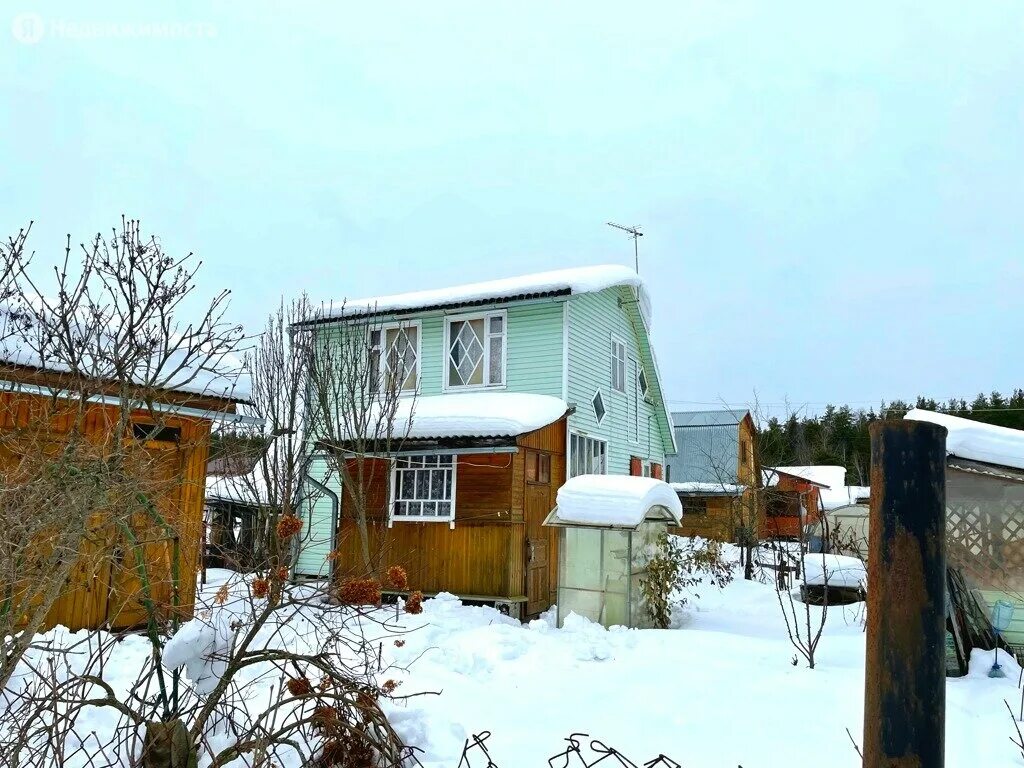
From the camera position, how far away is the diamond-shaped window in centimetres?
1738

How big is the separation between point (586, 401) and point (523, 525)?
4184 millimetres

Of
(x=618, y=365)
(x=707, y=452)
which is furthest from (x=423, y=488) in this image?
(x=707, y=452)

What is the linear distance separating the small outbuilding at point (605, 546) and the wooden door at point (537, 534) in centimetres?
217

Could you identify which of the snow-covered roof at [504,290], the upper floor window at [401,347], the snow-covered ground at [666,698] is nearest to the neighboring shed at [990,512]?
the snow-covered ground at [666,698]

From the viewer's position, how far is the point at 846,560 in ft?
47.0

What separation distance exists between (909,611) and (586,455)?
15.7 metres

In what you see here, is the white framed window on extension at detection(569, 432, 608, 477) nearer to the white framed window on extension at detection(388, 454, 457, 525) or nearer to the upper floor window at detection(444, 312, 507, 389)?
the upper floor window at detection(444, 312, 507, 389)

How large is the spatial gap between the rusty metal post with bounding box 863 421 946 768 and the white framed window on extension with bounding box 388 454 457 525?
12.5m

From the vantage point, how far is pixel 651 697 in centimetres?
672

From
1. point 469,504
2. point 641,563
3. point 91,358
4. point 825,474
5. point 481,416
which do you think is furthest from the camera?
point 825,474

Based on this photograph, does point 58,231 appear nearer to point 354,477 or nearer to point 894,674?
A: point 354,477

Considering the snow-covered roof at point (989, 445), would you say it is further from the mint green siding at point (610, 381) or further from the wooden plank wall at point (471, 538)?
the mint green siding at point (610, 381)

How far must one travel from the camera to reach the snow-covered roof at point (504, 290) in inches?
629

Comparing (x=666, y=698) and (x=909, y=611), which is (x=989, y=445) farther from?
(x=909, y=611)
